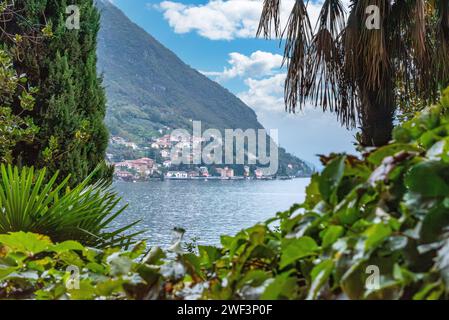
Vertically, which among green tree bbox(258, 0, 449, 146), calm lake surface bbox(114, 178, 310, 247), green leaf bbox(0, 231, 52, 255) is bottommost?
calm lake surface bbox(114, 178, 310, 247)

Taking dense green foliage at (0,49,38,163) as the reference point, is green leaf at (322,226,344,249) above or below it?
below

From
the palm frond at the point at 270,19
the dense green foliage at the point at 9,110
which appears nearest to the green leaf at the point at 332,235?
the dense green foliage at the point at 9,110

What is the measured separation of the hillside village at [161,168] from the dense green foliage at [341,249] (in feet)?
69.1

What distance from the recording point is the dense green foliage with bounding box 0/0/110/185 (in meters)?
5.37

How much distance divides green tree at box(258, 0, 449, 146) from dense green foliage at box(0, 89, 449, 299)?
3.84m

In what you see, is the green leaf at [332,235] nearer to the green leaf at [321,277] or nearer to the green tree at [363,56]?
the green leaf at [321,277]

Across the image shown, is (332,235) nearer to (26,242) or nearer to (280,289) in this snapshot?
(280,289)

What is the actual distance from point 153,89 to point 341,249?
1468 inches

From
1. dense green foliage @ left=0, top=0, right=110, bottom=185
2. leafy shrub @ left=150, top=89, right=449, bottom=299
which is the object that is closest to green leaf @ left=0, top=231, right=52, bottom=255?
leafy shrub @ left=150, top=89, right=449, bottom=299

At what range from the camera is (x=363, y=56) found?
4562 mm

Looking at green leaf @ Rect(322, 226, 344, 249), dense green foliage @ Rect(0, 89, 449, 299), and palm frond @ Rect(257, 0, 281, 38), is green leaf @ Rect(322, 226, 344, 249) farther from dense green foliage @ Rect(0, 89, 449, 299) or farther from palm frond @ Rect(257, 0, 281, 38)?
palm frond @ Rect(257, 0, 281, 38)

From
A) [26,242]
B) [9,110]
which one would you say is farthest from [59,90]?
[26,242]

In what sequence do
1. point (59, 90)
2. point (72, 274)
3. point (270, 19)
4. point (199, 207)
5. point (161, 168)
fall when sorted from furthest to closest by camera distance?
point (161, 168) < point (199, 207) < point (59, 90) < point (270, 19) < point (72, 274)
